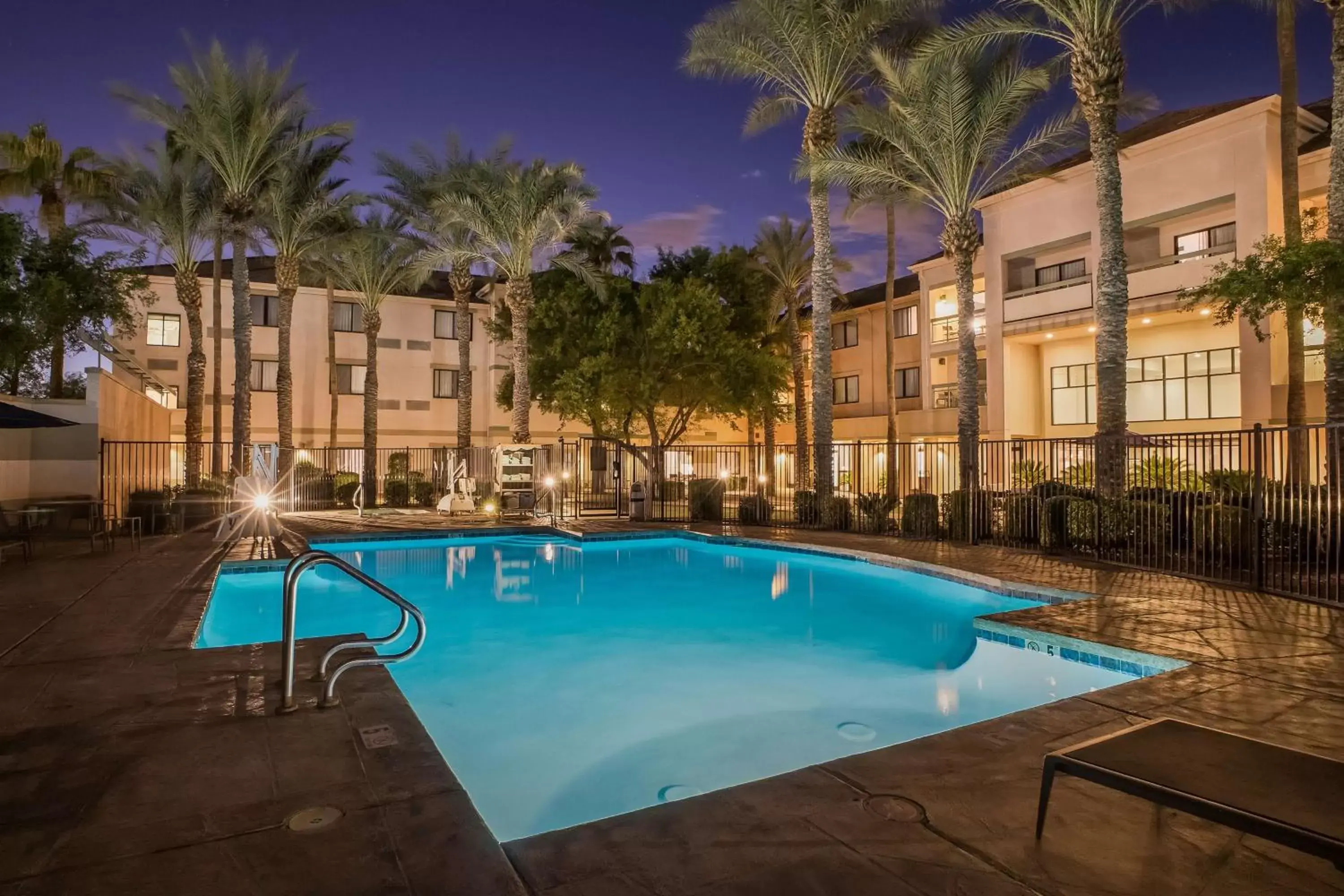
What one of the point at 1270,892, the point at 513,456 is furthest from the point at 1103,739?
the point at 513,456

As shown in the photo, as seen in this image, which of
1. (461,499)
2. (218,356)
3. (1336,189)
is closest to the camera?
(1336,189)

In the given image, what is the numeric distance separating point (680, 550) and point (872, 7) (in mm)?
12449

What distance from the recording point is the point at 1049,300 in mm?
23562

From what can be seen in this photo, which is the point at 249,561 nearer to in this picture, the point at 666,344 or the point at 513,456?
the point at 513,456

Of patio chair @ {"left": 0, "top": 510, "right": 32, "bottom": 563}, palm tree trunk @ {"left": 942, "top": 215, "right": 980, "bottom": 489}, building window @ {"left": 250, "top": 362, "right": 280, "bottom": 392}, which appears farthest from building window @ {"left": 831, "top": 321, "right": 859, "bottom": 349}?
patio chair @ {"left": 0, "top": 510, "right": 32, "bottom": 563}

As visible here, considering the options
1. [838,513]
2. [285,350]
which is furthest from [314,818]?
[285,350]

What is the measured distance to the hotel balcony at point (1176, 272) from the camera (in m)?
20.1

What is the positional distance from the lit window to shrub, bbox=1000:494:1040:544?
1072 inches

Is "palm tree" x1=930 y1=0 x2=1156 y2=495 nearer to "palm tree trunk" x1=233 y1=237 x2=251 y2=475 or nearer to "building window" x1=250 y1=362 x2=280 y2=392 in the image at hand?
"palm tree trunk" x1=233 y1=237 x2=251 y2=475

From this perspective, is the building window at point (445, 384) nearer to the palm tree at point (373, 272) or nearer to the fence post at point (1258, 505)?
the palm tree at point (373, 272)

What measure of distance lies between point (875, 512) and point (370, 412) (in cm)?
1841

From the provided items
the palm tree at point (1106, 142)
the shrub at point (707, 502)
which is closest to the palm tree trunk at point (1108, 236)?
the palm tree at point (1106, 142)

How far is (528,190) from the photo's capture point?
69.8ft

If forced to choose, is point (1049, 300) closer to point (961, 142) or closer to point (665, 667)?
point (961, 142)
